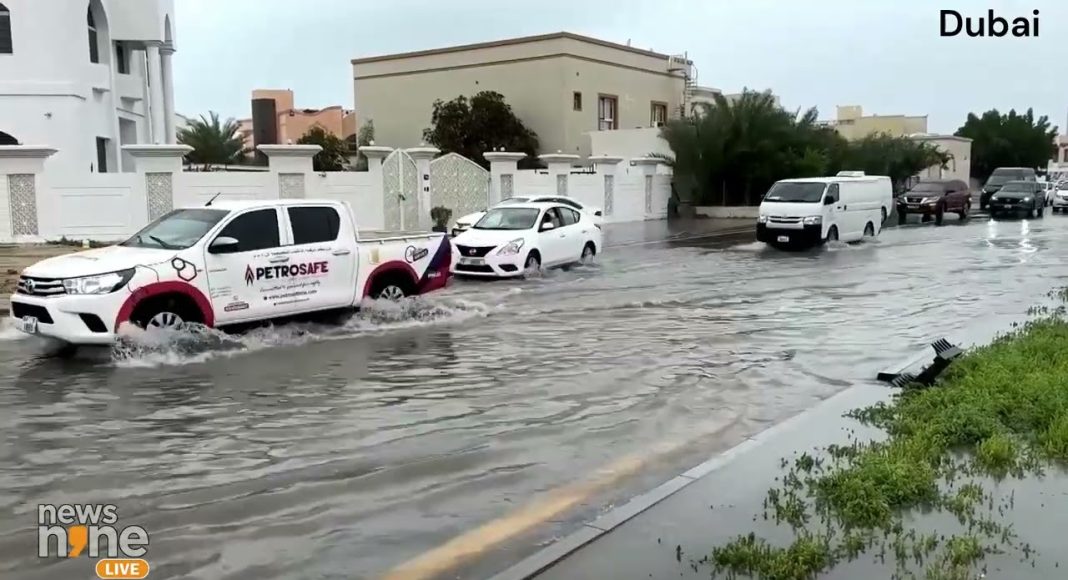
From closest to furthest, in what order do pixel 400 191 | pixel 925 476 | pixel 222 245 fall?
pixel 925 476
pixel 222 245
pixel 400 191

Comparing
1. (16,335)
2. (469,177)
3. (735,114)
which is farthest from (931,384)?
(735,114)

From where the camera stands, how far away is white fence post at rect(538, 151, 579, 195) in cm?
3225

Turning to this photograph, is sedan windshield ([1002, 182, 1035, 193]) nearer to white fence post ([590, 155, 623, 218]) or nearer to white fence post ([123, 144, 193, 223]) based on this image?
white fence post ([590, 155, 623, 218])

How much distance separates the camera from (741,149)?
39156 mm

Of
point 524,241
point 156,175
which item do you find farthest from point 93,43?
point 524,241

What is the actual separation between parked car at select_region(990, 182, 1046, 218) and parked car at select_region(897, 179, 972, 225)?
123cm

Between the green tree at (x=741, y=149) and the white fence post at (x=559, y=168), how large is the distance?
8.71m

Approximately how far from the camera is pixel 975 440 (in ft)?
20.8

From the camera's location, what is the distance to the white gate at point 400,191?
26.0 m

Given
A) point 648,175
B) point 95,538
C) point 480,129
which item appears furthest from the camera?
point 480,129

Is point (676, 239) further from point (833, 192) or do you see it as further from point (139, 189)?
point (139, 189)

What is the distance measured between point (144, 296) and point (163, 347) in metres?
0.61

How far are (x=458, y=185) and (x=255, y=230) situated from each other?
17.8 m

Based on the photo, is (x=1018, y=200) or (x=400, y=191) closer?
(x=400, y=191)
